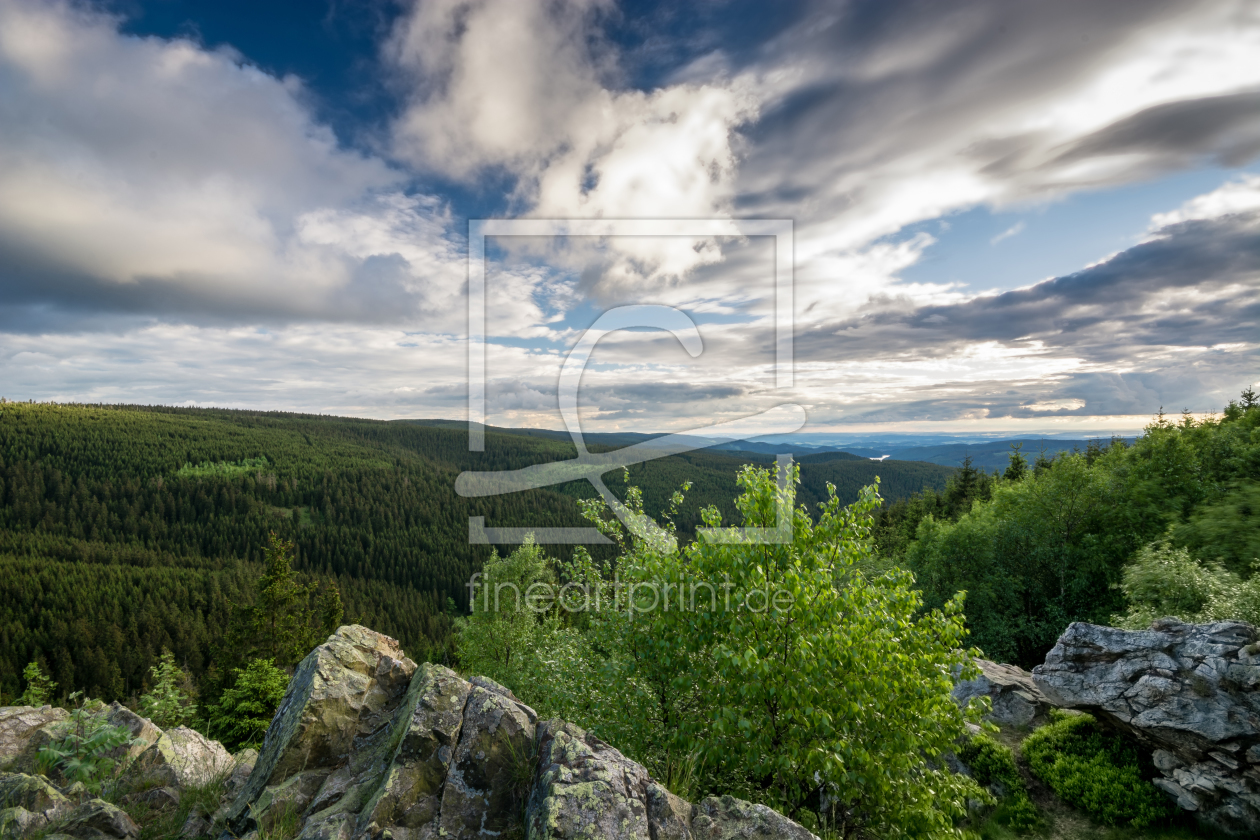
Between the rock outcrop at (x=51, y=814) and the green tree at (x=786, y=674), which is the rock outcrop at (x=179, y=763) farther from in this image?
the green tree at (x=786, y=674)

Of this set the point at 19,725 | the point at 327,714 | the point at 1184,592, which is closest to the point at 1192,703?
the point at 1184,592

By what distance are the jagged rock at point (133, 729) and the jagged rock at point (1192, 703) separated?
22.2 meters

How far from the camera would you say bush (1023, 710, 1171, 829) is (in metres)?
13.0

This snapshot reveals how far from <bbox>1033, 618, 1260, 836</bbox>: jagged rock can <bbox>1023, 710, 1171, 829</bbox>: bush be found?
62 cm

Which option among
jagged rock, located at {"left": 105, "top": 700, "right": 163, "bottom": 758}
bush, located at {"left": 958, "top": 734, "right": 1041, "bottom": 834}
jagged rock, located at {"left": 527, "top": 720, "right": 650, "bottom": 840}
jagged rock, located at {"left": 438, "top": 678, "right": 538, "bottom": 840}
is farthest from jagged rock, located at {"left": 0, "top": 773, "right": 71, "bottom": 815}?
bush, located at {"left": 958, "top": 734, "right": 1041, "bottom": 834}

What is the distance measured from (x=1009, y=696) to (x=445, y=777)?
68.4 feet

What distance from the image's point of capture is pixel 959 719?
9891mm

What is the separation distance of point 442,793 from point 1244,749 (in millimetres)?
17891

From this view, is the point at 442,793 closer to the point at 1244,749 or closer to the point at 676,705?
the point at 676,705

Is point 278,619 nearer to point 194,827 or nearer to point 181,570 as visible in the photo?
point 194,827

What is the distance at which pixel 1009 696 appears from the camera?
18438mm

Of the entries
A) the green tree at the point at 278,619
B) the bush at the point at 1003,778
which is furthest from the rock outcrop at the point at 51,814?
the green tree at the point at 278,619

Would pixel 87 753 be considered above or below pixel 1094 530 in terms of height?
above

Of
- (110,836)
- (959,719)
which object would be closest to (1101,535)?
(959,719)
